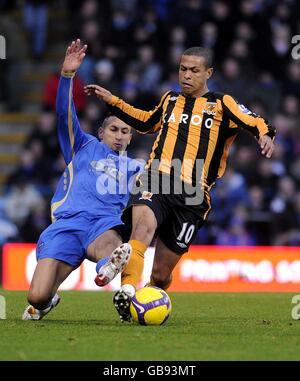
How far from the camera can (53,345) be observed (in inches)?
282

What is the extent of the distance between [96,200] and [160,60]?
32.1 ft

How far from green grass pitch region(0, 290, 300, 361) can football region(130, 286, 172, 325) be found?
91mm

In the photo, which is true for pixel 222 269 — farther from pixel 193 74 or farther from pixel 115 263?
pixel 115 263

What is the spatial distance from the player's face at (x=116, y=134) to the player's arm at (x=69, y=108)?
0.20m

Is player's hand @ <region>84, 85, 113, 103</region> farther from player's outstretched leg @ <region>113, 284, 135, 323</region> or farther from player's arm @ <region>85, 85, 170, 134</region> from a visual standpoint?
player's outstretched leg @ <region>113, 284, 135, 323</region>

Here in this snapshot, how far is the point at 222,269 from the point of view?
15695 millimetres

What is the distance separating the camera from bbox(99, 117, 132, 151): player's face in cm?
978

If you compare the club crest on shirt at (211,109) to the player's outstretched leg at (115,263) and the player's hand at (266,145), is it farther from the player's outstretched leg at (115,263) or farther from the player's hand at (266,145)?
the player's outstretched leg at (115,263)

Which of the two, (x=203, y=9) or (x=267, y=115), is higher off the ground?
(x=203, y=9)

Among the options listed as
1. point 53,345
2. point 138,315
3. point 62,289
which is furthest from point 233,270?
point 53,345

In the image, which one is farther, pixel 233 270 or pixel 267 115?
pixel 267 115

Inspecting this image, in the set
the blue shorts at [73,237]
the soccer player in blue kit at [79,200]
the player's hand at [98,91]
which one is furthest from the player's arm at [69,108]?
the blue shorts at [73,237]
